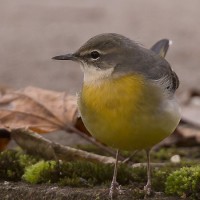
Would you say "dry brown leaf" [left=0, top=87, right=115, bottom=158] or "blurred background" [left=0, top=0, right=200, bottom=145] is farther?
"blurred background" [left=0, top=0, right=200, bottom=145]

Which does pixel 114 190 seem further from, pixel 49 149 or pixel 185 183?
pixel 49 149

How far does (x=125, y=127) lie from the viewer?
5.60 m

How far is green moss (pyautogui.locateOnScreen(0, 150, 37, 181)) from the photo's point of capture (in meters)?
6.06

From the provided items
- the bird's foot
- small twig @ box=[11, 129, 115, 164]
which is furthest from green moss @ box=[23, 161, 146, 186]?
small twig @ box=[11, 129, 115, 164]

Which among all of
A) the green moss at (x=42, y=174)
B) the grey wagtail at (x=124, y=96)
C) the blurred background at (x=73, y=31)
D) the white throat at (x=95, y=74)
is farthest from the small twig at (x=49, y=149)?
the blurred background at (x=73, y=31)

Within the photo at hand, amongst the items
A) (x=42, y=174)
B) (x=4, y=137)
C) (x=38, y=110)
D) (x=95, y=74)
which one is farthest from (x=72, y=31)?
(x=42, y=174)

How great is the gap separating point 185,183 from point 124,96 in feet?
2.48

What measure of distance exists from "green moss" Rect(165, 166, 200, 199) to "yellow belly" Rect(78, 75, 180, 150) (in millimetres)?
302

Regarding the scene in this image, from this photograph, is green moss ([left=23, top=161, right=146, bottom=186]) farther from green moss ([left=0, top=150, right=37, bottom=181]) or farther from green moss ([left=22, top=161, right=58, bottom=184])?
Answer: green moss ([left=0, top=150, right=37, bottom=181])

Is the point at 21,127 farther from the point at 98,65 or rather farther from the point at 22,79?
the point at 22,79

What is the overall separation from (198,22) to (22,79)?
3.38 m

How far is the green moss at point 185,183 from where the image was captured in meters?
5.52

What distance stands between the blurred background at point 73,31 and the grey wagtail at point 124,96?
3.88 metres

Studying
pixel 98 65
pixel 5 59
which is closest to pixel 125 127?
pixel 98 65
